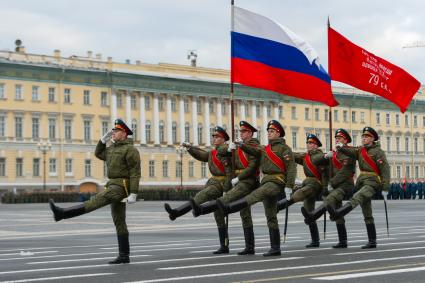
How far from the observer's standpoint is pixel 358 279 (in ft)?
34.5

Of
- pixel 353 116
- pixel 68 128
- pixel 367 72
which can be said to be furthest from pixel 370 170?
pixel 353 116

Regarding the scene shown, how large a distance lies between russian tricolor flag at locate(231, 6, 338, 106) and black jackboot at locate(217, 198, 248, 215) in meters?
2.39

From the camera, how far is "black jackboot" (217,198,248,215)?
44.8ft

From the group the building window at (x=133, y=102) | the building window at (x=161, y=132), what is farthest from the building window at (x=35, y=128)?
the building window at (x=161, y=132)

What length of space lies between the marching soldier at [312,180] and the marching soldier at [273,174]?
1.36 metres

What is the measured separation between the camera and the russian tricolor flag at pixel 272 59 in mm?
15703

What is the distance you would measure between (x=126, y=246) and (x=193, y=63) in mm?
78439

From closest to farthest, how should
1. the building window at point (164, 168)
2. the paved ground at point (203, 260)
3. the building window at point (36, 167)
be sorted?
the paved ground at point (203, 260)
the building window at point (36, 167)
the building window at point (164, 168)

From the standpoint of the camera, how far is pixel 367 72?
1731 cm

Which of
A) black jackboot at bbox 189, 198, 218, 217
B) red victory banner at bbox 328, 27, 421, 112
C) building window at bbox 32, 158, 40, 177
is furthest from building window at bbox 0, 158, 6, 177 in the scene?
black jackboot at bbox 189, 198, 218, 217

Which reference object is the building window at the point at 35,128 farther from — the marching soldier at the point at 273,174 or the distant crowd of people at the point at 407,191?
the marching soldier at the point at 273,174

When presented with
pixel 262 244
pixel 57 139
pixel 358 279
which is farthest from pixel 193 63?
pixel 358 279

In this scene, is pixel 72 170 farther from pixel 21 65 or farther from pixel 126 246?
pixel 126 246

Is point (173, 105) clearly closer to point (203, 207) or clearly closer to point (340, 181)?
point (340, 181)
